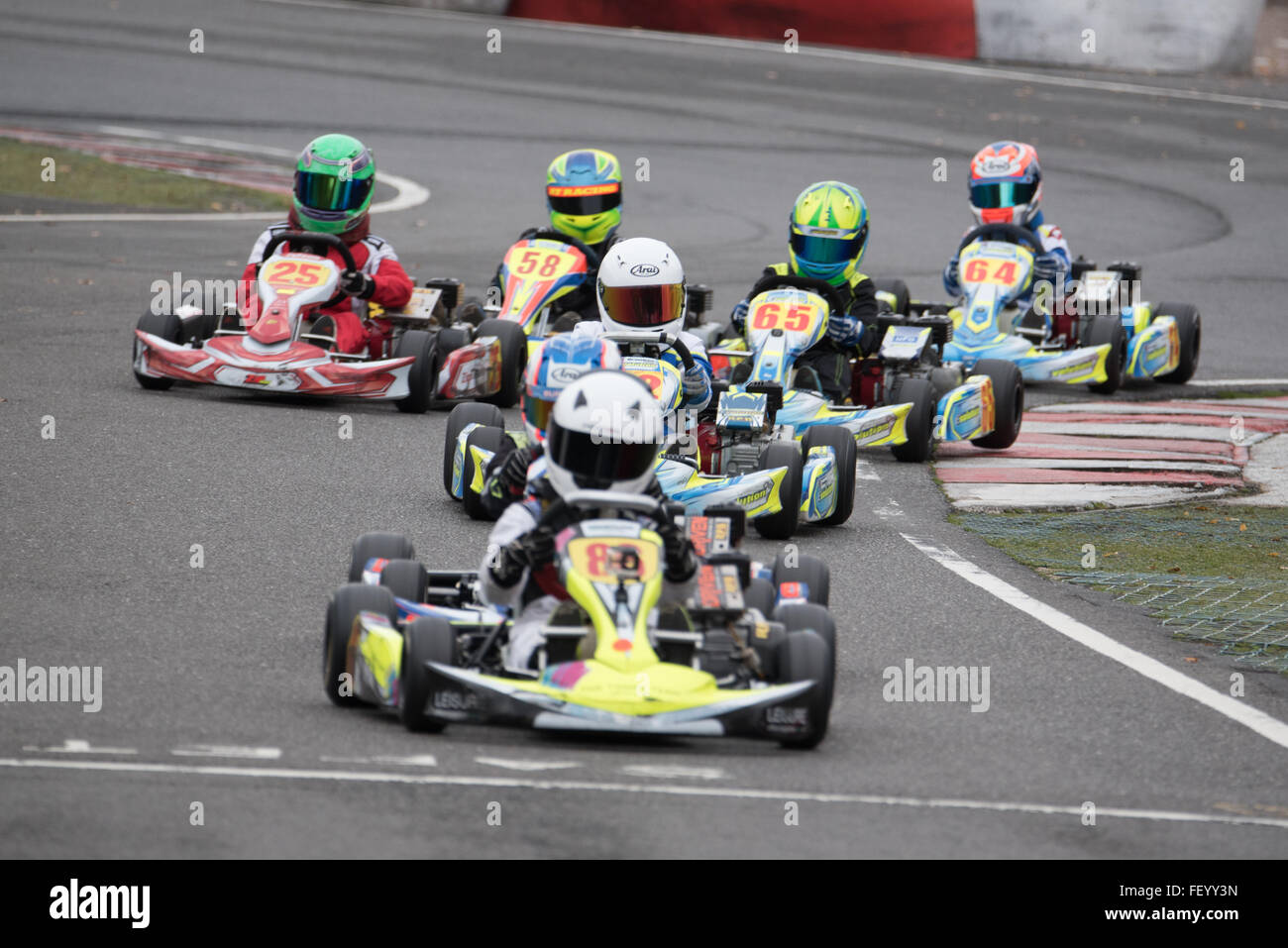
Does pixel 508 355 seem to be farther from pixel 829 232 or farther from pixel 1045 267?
pixel 1045 267

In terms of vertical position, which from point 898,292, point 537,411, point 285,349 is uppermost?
point 898,292

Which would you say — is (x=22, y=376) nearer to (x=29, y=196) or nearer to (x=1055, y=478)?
(x=1055, y=478)

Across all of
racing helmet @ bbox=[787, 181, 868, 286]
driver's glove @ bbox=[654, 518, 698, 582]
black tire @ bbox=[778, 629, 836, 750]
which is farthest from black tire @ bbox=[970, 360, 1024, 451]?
black tire @ bbox=[778, 629, 836, 750]

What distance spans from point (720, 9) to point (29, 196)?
14.4 m

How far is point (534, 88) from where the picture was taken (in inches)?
1076

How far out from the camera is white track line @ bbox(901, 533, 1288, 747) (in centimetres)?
663

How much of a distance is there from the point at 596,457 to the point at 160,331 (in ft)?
19.9

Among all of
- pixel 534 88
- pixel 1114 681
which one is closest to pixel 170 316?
pixel 1114 681

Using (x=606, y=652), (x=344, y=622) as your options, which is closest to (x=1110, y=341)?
(x=606, y=652)

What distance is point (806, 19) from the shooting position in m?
31.0

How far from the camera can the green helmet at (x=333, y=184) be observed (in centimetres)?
1213

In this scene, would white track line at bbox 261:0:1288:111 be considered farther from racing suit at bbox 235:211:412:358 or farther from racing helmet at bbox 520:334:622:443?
racing helmet at bbox 520:334:622:443

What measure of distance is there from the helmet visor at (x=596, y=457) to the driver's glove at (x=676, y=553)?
0.62ft

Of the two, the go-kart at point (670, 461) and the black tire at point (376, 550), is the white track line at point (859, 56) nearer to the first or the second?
the go-kart at point (670, 461)
